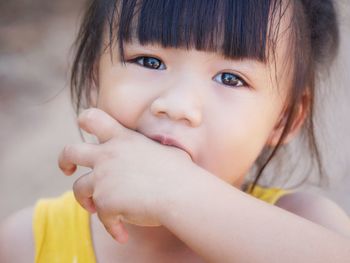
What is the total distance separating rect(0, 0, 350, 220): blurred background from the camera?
8.41 feet

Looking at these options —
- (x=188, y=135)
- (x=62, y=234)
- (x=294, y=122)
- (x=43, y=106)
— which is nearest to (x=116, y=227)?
(x=188, y=135)

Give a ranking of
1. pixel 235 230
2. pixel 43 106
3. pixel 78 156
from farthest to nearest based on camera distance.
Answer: pixel 43 106 → pixel 78 156 → pixel 235 230

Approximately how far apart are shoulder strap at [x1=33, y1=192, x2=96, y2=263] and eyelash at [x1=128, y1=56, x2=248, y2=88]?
16.6 inches

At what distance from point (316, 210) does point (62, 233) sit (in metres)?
0.55

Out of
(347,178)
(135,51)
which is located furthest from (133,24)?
(347,178)

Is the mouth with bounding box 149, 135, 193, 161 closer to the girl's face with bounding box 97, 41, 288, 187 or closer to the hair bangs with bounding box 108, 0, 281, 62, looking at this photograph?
the girl's face with bounding box 97, 41, 288, 187

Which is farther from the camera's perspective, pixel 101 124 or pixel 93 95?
pixel 93 95

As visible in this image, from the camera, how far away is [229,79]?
1.27 m

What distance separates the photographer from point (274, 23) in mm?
1290

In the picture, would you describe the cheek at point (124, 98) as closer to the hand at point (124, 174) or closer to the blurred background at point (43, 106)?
the hand at point (124, 174)

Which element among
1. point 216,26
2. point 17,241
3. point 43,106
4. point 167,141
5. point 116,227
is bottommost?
point 43,106

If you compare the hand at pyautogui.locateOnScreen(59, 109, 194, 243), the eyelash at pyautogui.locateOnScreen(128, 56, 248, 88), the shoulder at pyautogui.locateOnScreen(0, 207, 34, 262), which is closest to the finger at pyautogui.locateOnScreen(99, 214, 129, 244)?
the hand at pyautogui.locateOnScreen(59, 109, 194, 243)

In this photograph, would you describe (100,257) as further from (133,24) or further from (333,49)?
(333,49)

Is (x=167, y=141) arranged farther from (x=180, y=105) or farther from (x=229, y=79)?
(x=229, y=79)
